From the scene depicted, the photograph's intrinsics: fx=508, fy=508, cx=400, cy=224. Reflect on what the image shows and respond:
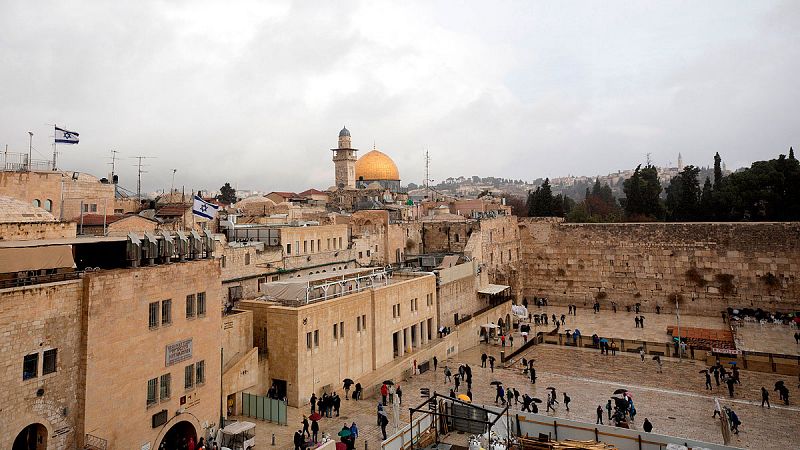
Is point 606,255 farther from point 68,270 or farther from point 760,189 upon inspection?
point 68,270

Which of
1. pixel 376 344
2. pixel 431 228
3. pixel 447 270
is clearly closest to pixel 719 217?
pixel 431 228

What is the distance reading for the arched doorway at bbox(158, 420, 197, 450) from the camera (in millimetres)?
15898

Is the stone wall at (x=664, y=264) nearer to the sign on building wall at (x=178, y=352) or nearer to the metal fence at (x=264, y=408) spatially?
the metal fence at (x=264, y=408)

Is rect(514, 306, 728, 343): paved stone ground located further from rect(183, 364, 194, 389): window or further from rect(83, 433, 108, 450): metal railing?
rect(83, 433, 108, 450): metal railing

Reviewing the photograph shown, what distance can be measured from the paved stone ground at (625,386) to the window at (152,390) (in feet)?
12.1

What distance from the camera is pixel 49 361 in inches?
498

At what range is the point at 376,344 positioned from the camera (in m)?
24.6

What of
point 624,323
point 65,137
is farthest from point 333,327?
point 624,323

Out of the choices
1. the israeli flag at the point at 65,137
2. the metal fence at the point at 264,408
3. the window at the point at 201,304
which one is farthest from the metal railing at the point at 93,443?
the israeli flag at the point at 65,137

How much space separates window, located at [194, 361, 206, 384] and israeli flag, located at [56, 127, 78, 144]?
13.1 m

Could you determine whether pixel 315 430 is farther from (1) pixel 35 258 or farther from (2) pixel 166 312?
(1) pixel 35 258

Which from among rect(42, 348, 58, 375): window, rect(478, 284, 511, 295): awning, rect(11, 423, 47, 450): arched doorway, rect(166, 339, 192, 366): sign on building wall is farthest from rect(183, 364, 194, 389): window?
rect(478, 284, 511, 295): awning

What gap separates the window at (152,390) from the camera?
14.9 metres

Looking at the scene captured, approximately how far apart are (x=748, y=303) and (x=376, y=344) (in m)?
33.3
